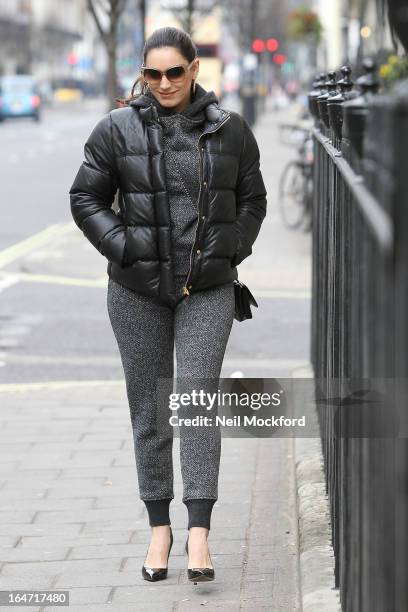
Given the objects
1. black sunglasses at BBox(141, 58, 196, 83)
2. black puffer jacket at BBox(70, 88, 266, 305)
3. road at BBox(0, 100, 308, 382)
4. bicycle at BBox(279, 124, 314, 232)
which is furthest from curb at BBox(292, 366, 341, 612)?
bicycle at BBox(279, 124, 314, 232)

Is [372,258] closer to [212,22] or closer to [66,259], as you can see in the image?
[66,259]

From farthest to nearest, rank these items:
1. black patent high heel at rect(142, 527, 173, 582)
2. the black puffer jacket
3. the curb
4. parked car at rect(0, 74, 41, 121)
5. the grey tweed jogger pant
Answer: parked car at rect(0, 74, 41, 121) → black patent high heel at rect(142, 527, 173, 582) → the grey tweed jogger pant → the black puffer jacket → the curb

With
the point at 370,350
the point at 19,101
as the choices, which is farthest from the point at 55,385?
the point at 19,101

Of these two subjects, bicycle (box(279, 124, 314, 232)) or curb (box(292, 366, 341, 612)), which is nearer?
curb (box(292, 366, 341, 612))

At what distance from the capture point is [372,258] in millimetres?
2729

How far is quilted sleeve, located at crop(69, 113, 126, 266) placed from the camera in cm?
455

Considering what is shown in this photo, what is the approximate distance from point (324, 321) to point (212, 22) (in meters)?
55.8

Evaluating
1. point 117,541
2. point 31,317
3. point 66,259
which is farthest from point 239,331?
point 117,541

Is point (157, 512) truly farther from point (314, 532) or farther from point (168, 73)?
point (168, 73)

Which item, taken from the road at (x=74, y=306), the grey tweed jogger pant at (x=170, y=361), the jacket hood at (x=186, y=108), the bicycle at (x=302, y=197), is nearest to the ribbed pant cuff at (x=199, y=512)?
the grey tweed jogger pant at (x=170, y=361)

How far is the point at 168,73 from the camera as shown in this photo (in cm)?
449

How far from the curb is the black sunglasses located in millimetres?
1580

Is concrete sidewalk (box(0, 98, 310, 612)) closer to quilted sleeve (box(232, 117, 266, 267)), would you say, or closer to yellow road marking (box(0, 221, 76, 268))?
quilted sleeve (box(232, 117, 266, 267))

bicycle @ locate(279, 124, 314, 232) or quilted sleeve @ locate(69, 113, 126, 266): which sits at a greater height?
quilted sleeve @ locate(69, 113, 126, 266)
